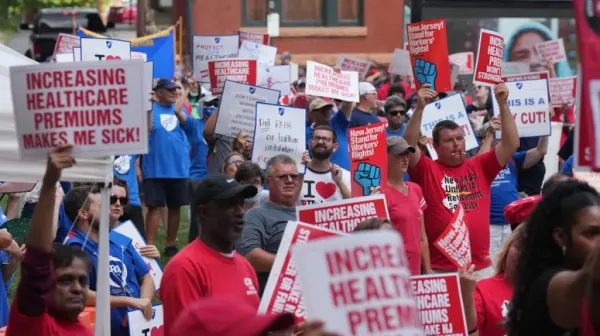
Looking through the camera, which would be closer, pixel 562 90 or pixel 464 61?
pixel 562 90

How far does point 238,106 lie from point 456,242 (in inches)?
189

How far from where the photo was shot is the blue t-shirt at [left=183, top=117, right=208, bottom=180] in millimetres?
13004

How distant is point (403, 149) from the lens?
8.54m

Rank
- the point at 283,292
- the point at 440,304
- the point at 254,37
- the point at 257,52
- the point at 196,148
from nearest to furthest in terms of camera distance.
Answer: the point at 283,292
the point at 440,304
the point at 196,148
the point at 257,52
the point at 254,37

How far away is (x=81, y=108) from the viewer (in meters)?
5.19

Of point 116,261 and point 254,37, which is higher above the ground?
point 254,37

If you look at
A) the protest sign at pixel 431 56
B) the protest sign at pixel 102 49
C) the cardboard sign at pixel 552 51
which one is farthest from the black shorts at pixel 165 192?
the cardboard sign at pixel 552 51

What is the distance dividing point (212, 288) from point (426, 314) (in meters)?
1.26

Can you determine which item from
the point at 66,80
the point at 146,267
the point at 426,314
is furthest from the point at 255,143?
the point at 66,80

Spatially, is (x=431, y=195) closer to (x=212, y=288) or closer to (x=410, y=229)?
(x=410, y=229)

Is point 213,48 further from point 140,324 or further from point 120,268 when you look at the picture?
point 140,324

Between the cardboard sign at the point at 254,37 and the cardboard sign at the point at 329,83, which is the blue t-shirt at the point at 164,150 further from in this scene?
the cardboard sign at the point at 254,37

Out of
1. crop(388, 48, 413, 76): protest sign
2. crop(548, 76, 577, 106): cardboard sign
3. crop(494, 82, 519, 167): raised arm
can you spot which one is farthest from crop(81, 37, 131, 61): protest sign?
crop(388, 48, 413, 76): protest sign

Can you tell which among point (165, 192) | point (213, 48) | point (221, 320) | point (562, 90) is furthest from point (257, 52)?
point (221, 320)
